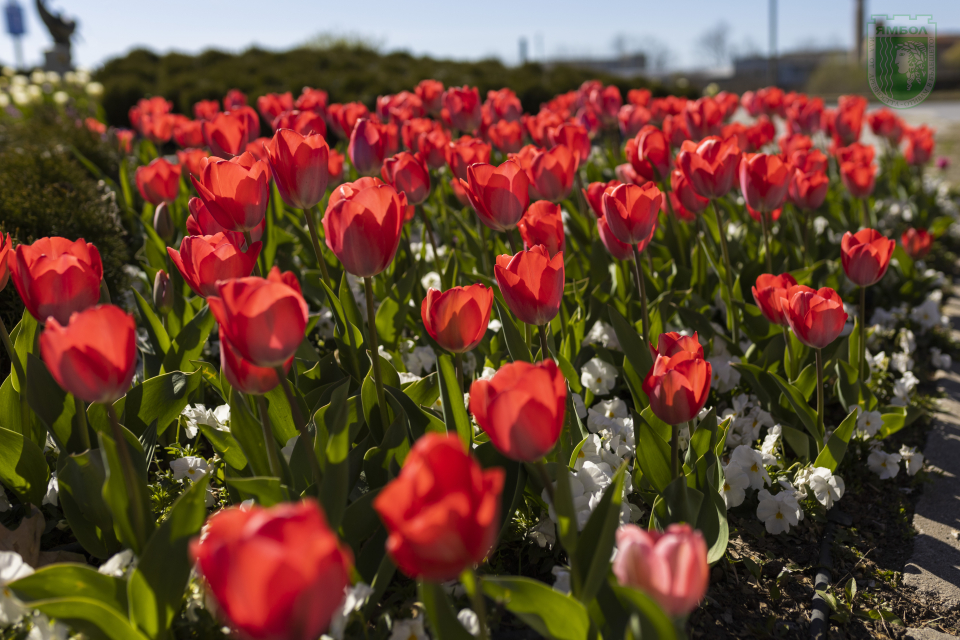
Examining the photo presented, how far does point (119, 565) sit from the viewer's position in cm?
142

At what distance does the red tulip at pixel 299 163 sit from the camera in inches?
72.3

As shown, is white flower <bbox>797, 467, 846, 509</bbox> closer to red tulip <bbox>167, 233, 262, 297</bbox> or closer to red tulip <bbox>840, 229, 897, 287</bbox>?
red tulip <bbox>840, 229, 897, 287</bbox>

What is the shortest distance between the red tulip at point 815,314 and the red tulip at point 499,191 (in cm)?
80

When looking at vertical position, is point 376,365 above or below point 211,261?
below

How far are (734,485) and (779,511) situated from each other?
0.48 ft

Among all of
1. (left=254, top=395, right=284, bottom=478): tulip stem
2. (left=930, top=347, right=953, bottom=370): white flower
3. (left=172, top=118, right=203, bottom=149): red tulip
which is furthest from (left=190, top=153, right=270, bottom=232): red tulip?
(left=172, top=118, right=203, bottom=149): red tulip

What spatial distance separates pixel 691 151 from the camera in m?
2.54

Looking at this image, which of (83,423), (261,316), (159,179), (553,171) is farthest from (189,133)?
(261,316)

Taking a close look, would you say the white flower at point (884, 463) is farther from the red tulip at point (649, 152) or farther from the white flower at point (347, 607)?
the white flower at point (347, 607)

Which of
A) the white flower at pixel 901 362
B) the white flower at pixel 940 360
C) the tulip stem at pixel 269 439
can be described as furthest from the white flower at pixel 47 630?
the white flower at pixel 940 360

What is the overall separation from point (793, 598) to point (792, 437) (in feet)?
1.92

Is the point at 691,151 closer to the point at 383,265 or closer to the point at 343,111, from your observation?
the point at 383,265

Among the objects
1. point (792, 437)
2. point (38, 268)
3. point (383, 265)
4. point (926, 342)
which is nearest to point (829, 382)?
point (792, 437)

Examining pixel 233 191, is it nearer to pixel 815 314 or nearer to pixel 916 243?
pixel 815 314
